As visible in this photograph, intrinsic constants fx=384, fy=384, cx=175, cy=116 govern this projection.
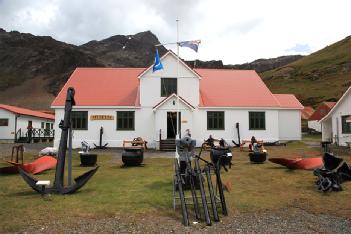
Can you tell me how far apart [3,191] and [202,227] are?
7.23 meters

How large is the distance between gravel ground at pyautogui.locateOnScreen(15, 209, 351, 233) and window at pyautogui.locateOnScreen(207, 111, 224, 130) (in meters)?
21.7

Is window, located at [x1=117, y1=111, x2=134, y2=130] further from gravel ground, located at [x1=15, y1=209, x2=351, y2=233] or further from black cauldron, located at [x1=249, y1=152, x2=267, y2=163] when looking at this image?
gravel ground, located at [x1=15, y1=209, x2=351, y2=233]

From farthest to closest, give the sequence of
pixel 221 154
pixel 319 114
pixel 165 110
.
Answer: pixel 319 114 < pixel 165 110 < pixel 221 154

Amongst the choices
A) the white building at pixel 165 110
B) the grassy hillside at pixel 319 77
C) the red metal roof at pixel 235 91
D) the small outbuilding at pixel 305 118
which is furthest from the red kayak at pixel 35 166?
the grassy hillside at pixel 319 77

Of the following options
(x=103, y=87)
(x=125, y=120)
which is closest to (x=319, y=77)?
(x=103, y=87)

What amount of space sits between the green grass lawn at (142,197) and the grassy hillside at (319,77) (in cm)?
8658

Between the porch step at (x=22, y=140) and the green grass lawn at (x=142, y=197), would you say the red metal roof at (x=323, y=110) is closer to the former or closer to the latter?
the porch step at (x=22, y=140)

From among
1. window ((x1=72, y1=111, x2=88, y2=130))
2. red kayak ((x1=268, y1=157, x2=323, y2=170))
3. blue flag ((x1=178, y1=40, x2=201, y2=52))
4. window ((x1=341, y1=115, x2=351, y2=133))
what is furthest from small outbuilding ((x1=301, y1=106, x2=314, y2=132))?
red kayak ((x1=268, y1=157, x2=323, y2=170))

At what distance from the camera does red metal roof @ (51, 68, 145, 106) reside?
3105cm

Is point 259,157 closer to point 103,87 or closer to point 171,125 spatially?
point 171,125

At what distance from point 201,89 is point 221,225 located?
25436mm

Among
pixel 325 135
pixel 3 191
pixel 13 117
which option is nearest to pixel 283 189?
pixel 3 191

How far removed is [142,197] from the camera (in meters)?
11.5

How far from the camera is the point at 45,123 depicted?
2051 inches
